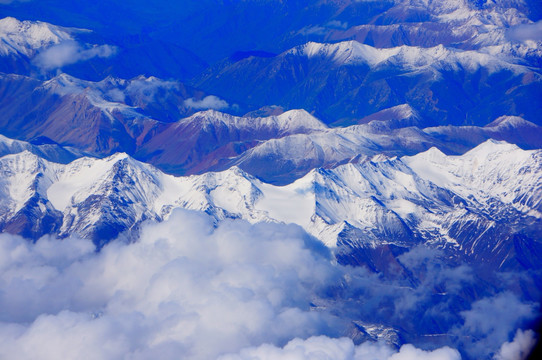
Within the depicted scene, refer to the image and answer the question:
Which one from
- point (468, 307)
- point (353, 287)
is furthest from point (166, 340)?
point (468, 307)

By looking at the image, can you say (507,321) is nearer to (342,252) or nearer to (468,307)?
(468,307)

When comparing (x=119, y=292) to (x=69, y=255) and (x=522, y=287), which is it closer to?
(x=69, y=255)

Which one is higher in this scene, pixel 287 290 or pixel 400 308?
pixel 287 290

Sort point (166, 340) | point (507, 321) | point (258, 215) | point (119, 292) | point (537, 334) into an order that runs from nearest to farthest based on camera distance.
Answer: point (537, 334), point (166, 340), point (119, 292), point (507, 321), point (258, 215)

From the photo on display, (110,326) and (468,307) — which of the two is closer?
(110,326)

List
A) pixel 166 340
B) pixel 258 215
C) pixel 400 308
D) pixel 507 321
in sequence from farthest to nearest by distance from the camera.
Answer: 1. pixel 258 215
2. pixel 400 308
3. pixel 507 321
4. pixel 166 340

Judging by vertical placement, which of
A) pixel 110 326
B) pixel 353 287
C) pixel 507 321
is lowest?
pixel 507 321

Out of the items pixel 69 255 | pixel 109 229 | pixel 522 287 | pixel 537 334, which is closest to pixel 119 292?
pixel 69 255

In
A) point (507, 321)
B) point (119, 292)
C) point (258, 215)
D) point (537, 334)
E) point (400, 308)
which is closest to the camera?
point (537, 334)

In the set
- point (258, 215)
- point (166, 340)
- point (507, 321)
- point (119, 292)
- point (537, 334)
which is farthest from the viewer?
point (258, 215)
